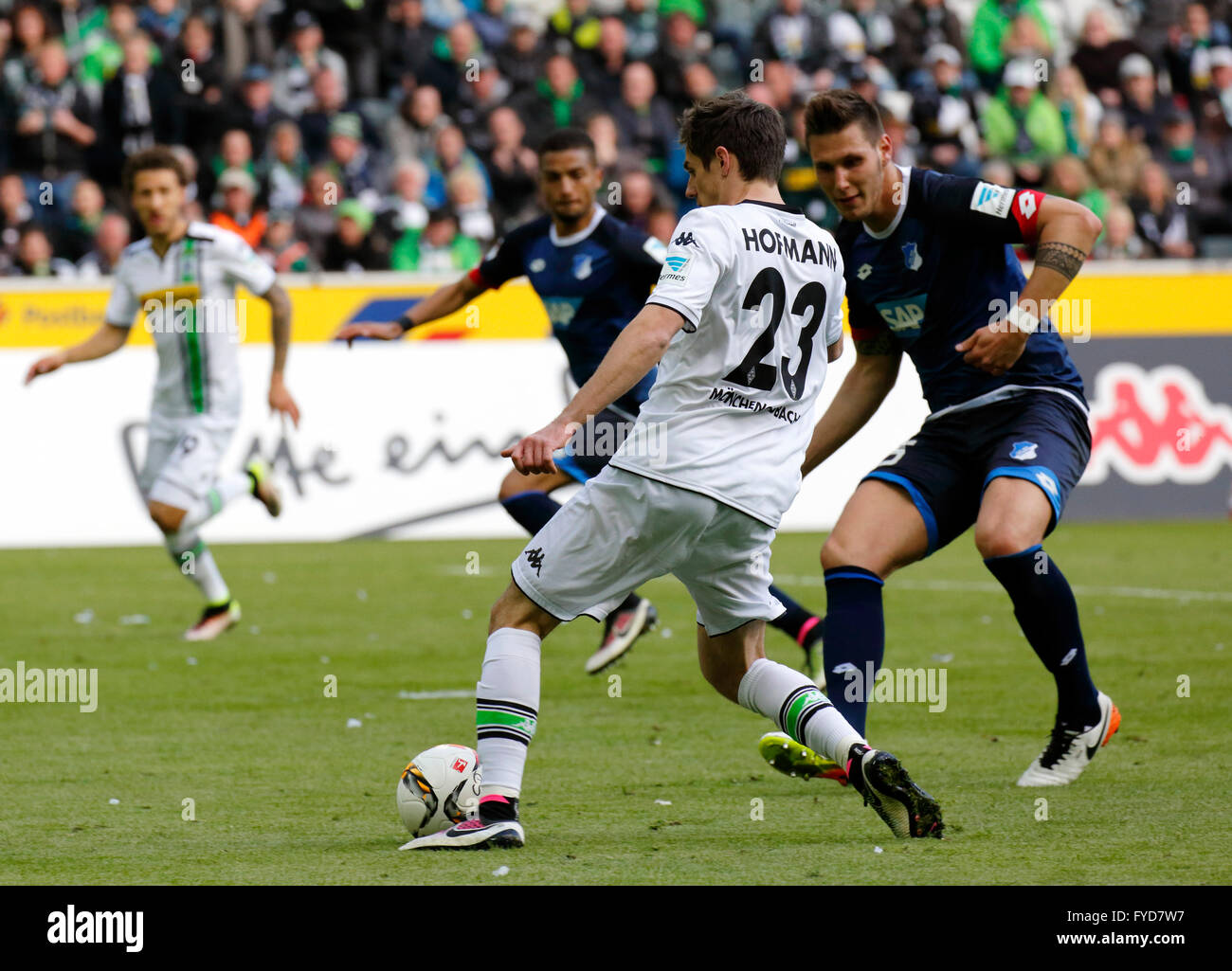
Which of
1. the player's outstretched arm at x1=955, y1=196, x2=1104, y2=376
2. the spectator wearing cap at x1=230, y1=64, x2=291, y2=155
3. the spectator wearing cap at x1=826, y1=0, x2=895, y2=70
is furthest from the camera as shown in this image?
the spectator wearing cap at x1=826, y1=0, x2=895, y2=70

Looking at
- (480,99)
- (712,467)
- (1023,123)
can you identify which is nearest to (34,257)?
(480,99)

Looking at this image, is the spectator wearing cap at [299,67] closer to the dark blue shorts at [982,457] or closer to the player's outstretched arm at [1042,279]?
the dark blue shorts at [982,457]

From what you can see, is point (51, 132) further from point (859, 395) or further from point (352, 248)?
point (859, 395)

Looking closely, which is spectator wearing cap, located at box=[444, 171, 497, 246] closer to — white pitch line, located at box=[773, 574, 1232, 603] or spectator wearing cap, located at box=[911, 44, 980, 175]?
spectator wearing cap, located at box=[911, 44, 980, 175]

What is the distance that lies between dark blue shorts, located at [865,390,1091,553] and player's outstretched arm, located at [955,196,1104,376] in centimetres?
29

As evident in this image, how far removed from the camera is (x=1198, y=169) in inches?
728

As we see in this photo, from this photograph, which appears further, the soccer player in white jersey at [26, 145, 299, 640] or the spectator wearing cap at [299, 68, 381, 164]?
the spectator wearing cap at [299, 68, 381, 164]

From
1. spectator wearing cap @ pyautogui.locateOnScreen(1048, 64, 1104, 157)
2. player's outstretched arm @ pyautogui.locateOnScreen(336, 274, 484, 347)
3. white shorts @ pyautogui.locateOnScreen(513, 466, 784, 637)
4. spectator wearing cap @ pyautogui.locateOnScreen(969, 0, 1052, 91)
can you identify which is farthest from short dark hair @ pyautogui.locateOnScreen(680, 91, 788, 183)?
spectator wearing cap @ pyautogui.locateOnScreen(969, 0, 1052, 91)

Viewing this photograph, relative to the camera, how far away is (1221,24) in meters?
21.1

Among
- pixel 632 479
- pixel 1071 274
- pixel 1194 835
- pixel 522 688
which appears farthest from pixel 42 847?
pixel 1071 274

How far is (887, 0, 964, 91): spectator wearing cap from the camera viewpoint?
20.0m

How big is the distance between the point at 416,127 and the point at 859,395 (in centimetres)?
1248

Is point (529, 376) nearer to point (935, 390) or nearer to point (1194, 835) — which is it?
point (935, 390)

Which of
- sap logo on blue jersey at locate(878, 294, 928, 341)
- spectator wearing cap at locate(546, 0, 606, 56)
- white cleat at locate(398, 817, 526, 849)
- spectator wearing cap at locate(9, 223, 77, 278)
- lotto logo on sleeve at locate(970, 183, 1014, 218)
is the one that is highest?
spectator wearing cap at locate(546, 0, 606, 56)
